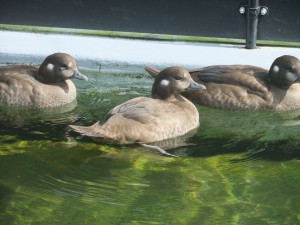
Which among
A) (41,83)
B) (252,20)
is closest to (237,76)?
(252,20)

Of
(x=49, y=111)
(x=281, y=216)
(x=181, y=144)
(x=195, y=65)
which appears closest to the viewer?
(x=281, y=216)

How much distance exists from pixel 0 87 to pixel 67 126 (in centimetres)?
125

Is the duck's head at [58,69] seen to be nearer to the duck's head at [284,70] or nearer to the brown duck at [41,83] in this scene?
the brown duck at [41,83]

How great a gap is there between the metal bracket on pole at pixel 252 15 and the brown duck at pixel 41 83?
7.66 feet

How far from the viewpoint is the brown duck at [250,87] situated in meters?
9.62

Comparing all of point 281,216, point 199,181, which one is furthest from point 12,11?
point 281,216

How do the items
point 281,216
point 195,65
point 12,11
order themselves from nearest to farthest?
point 281,216 → point 195,65 → point 12,11

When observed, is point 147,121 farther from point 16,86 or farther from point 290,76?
point 290,76

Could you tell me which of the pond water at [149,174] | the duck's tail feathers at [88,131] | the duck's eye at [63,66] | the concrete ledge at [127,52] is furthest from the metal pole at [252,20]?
the duck's tail feathers at [88,131]

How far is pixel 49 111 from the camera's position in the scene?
9.60 meters

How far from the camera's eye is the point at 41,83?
9930 millimetres

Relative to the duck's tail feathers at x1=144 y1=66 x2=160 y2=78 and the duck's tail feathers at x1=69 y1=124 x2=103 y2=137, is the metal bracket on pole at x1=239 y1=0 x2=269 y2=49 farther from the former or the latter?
the duck's tail feathers at x1=69 y1=124 x2=103 y2=137

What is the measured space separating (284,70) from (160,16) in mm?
2239

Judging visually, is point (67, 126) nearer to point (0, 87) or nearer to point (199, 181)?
point (0, 87)
